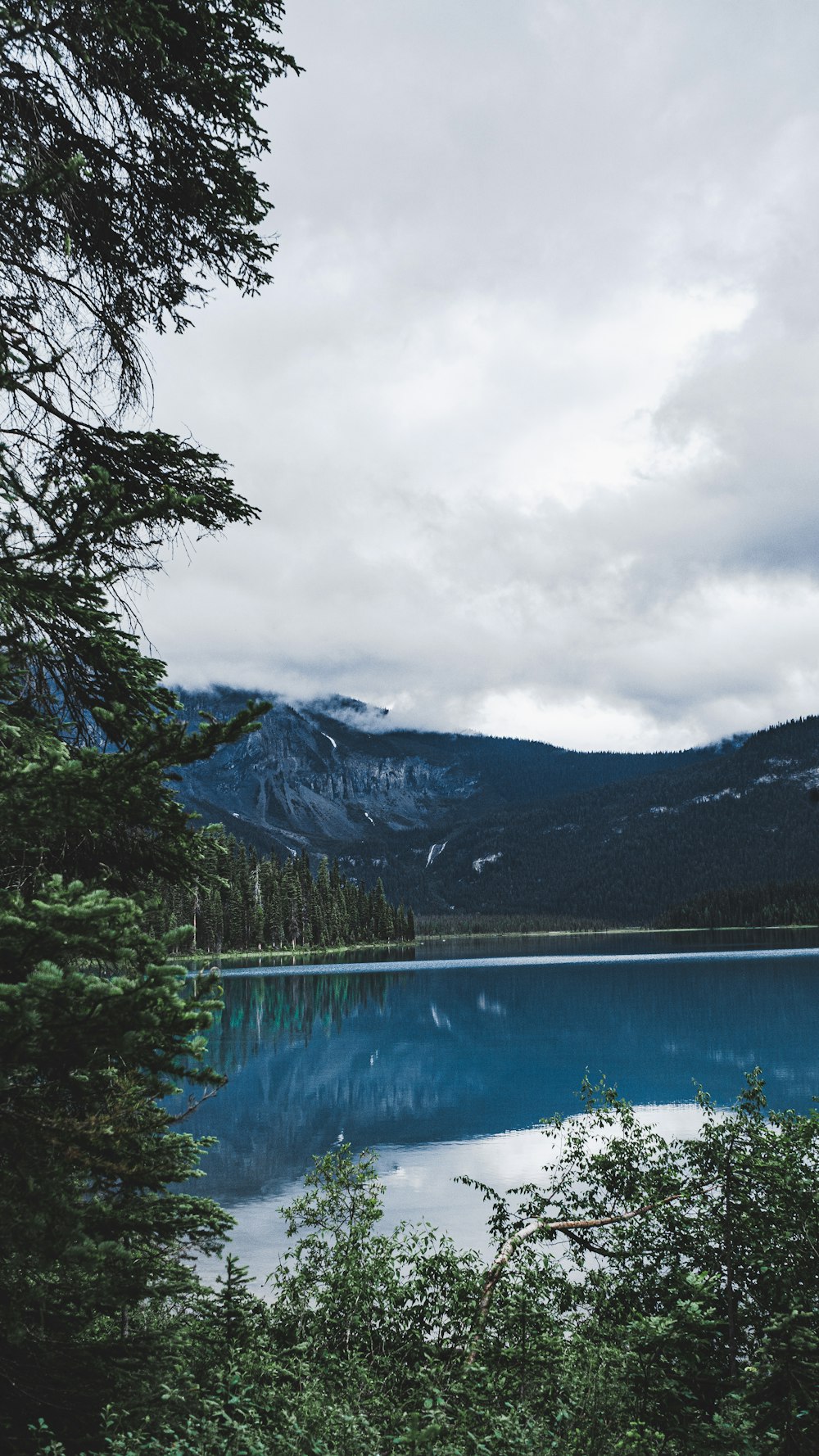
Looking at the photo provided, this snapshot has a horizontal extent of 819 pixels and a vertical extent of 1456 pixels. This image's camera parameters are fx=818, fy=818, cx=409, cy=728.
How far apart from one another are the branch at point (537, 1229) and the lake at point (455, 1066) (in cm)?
727

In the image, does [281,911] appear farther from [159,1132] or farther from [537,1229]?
[159,1132]

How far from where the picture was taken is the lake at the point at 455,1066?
2416cm

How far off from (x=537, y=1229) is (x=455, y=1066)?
38261 millimetres

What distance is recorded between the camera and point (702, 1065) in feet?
142

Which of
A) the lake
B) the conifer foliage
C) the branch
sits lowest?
the lake

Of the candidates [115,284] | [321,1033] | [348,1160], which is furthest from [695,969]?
[115,284]

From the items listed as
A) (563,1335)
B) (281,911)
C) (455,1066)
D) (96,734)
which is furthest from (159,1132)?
(281,911)

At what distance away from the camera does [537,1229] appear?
32.7ft

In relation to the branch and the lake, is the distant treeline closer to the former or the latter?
the lake

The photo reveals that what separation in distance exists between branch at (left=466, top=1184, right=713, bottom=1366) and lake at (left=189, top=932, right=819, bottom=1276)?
7.27m

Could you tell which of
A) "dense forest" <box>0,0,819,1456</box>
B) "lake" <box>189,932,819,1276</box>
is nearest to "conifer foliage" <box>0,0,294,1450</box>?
"dense forest" <box>0,0,819,1456</box>

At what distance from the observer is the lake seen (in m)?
24.2

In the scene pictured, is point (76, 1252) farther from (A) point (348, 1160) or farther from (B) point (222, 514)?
(A) point (348, 1160)

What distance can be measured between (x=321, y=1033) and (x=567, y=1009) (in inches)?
925
